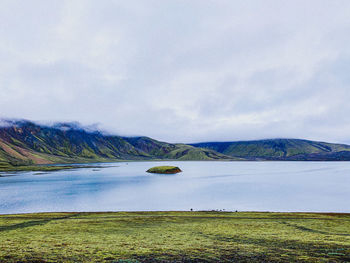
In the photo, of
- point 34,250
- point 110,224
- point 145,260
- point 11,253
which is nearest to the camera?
point 145,260

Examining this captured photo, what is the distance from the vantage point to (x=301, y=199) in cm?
7012

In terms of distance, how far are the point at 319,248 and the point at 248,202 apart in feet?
155

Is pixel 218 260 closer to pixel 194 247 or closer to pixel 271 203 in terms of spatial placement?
pixel 194 247

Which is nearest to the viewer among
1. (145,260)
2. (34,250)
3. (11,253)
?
(145,260)

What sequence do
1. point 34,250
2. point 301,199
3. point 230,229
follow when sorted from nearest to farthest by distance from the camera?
point 34,250
point 230,229
point 301,199

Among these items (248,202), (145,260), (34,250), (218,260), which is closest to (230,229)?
(218,260)

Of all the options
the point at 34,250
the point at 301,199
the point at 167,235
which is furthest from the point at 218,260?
the point at 301,199

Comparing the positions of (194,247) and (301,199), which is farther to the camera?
(301,199)

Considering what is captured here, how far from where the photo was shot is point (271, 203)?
63.9 m

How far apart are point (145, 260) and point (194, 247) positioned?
6006 millimetres

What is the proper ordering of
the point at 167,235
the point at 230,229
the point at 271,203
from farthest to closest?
the point at 271,203, the point at 230,229, the point at 167,235

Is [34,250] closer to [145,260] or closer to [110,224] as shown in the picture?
[145,260]

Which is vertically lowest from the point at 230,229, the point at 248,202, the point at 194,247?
the point at 248,202

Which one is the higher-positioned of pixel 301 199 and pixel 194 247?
pixel 194 247
